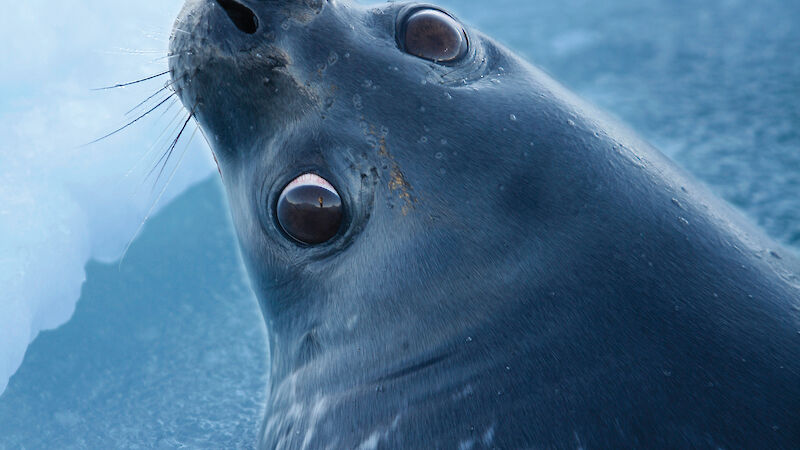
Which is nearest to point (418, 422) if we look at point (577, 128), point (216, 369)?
point (577, 128)

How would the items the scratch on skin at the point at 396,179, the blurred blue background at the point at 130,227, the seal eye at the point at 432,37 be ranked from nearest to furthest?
the scratch on skin at the point at 396,179, the seal eye at the point at 432,37, the blurred blue background at the point at 130,227

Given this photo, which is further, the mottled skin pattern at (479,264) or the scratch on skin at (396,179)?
the scratch on skin at (396,179)

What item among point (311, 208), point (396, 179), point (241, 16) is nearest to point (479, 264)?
point (396, 179)

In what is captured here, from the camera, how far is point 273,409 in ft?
6.35

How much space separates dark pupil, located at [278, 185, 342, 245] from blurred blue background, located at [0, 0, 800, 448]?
0.74 metres

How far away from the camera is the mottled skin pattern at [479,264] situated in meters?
1.46

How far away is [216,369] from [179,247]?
84 cm

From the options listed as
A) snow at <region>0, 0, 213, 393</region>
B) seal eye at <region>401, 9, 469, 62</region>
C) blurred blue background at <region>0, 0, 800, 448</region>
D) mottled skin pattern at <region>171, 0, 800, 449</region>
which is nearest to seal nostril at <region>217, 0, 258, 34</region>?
mottled skin pattern at <region>171, 0, 800, 449</region>

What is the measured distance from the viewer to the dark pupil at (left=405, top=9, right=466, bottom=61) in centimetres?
177

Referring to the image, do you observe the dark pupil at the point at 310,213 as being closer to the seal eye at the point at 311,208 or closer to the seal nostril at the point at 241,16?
the seal eye at the point at 311,208

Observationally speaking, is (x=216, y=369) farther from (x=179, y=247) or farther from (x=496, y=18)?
(x=496, y=18)

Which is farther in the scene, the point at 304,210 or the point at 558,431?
the point at 304,210

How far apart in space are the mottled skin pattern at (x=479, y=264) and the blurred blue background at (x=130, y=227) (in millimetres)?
641

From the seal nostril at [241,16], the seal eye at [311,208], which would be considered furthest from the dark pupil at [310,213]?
the seal nostril at [241,16]
